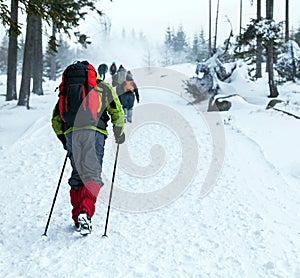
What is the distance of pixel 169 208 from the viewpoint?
5.36 metres

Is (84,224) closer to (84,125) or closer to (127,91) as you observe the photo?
(84,125)

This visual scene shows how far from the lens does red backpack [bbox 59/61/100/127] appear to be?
4.26m

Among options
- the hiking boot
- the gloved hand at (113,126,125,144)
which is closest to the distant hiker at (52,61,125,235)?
the hiking boot

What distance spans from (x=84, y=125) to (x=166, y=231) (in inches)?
66.4

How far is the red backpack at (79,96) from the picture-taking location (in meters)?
4.26

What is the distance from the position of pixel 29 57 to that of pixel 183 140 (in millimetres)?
7943

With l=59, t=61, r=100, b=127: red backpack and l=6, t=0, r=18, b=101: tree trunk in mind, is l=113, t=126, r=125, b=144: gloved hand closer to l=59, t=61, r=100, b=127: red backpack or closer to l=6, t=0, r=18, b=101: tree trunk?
l=59, t=61, r=100, b=127: red backpack

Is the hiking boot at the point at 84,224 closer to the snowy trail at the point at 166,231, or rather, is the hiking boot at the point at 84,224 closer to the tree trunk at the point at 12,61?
the snowy trail at the point at 166,231

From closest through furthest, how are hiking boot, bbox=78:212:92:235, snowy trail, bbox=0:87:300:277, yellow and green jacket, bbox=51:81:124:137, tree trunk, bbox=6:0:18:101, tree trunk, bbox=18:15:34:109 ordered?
snowy trail, bbox=0:87:300:277 < hiking boot, bbox=78:212:92:235 < yellow and green jacket, bbox=51:81:124:137 < tree trunk, bbox=18:15:34:109 < tree trunk, bbox=6:0:18:101

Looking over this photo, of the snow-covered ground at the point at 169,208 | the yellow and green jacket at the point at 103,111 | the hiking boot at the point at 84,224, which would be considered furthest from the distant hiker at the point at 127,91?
the hiking boot at the point at 84,224

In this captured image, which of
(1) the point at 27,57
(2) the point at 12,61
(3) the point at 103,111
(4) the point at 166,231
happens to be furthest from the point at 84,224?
(2) the point at 12,61

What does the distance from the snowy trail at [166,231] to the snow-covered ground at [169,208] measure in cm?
1

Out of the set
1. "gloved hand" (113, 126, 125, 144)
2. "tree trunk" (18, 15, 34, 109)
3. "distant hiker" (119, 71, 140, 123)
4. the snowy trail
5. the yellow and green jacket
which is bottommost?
the snowy trail

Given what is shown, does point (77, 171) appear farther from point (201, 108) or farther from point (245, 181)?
point (201, 108)
